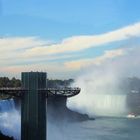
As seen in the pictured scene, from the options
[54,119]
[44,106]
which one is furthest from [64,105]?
[44,106]

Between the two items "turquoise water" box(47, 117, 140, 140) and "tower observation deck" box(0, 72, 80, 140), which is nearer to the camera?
"tower observation deck" box(0, 72, 80, 140)

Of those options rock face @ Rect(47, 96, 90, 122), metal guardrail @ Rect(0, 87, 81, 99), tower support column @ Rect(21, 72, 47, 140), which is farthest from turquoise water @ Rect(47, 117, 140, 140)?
tower support column @ Rect(21, 72, 47, 140)

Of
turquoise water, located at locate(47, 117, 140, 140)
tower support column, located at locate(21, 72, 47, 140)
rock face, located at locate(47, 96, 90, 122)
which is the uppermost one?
tower support column, located at locate(21, 72, 47, 140)

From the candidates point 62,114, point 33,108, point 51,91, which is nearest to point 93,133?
point 62,114

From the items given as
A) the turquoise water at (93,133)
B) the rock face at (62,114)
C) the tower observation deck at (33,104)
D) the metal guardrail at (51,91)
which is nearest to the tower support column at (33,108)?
the tower observation deck at (33,104)

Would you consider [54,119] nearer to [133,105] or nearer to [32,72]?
[133,105]

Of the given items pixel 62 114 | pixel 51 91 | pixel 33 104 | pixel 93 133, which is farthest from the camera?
pixel 62 114

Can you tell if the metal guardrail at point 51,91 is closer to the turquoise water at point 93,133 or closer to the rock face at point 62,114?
the turquoise water at point 93,133

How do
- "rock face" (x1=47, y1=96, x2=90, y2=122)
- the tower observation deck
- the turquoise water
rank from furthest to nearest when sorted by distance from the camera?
1. "rock face" (x1=47, y1=96, x2=90, y2=122)
2. the turquoise water
3. the tower observation deck

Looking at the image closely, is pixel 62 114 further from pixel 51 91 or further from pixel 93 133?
pixel 51 91

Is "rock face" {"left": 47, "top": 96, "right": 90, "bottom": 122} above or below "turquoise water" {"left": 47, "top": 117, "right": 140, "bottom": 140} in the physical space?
above

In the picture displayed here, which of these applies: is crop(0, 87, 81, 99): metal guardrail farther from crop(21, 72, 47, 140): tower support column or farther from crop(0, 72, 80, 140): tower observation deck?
crop(21, 72, 47, 140): tower support column
